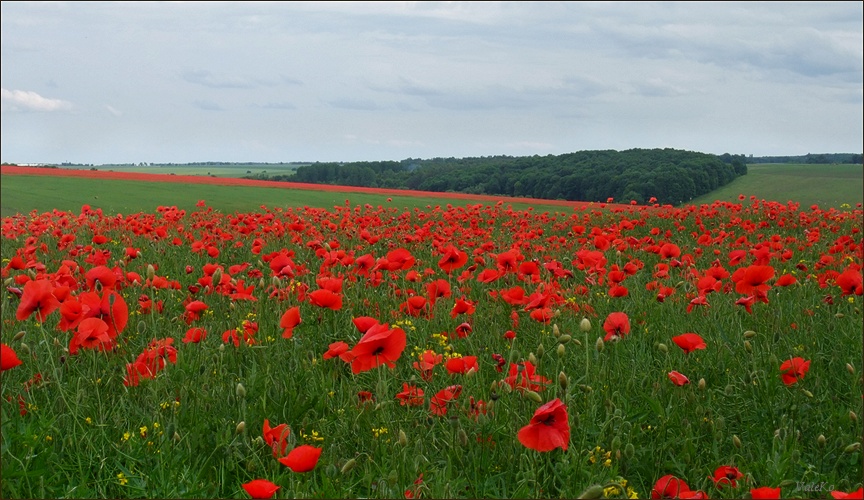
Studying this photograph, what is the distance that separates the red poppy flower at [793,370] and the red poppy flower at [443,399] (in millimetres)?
1358

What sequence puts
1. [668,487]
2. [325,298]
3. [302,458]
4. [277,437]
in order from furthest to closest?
[325,298] < [277,437] < [668,487] < [302,458]

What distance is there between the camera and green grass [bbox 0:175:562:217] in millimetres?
15479

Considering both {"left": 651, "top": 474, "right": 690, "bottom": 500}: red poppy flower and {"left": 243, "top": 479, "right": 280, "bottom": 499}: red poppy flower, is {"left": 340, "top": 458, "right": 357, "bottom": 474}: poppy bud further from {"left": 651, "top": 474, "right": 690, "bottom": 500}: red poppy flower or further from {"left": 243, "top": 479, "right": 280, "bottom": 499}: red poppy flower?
{"left": 651, "top": 474, "right": 690, "bottom": 500}: red poppy flower

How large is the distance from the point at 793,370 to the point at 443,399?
4.91ft

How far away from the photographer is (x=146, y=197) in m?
17.9

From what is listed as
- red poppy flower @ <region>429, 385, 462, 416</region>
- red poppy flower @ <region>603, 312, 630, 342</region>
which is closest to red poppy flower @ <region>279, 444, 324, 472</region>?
red poppy flower @ <region>429, 385, 462, 416</region>

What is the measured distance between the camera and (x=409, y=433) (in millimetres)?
2586

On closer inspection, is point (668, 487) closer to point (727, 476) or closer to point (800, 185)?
point (727, 476)

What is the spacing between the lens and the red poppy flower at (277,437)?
2.23 m

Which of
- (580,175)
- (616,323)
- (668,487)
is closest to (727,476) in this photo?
(668,487)

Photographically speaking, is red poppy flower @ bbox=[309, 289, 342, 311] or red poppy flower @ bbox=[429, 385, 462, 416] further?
red poppy flower @ bbox=[309, 289, 342, 311]

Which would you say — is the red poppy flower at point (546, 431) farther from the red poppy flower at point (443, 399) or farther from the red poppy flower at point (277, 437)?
the red poppy flower at point (277, 437)

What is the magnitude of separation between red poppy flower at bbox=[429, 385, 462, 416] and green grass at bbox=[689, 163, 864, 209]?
1459 centimetres

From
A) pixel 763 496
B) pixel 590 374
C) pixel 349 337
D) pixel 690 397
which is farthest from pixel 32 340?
pixel 763 496
